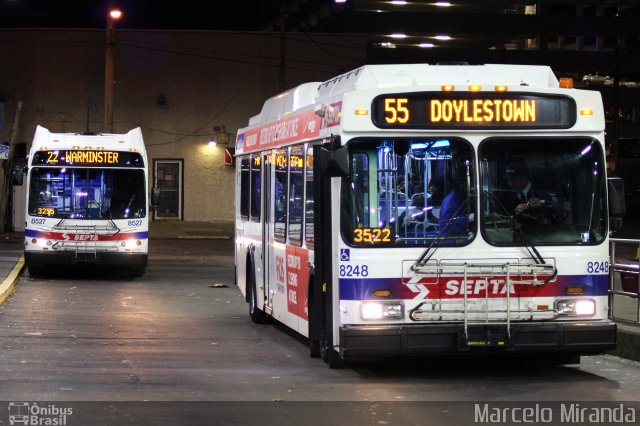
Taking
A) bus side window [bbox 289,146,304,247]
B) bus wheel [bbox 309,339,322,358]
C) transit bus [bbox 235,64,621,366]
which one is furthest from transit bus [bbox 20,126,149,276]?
transit bus [bbox 235,64,621,366]

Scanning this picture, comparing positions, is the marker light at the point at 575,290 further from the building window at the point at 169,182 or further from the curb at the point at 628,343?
the building window at the point at 169,182

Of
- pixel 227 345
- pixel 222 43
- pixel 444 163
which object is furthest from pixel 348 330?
pixel 222 43

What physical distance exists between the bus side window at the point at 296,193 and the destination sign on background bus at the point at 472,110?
2185 mm

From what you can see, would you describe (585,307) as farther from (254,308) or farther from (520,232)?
(254,308)

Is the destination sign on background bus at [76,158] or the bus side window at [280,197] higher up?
the destination sign on background bus at [76,158]

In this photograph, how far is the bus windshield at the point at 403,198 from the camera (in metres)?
11.1

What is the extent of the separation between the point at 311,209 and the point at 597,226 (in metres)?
3.01

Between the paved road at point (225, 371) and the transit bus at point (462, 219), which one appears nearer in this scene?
the paved road at point (225, 371)

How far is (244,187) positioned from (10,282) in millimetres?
6572

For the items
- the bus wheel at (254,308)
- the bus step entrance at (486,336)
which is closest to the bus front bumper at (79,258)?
the bus wheel at (254,308)

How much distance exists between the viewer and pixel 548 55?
6362 centimetres

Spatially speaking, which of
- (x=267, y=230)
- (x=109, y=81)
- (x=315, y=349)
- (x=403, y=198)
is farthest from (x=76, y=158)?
(x=403, y=198)

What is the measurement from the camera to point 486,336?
11016 mm

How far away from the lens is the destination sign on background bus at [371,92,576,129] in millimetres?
11188
